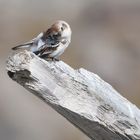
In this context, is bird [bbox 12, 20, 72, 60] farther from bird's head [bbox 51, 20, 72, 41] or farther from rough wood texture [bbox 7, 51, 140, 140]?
rough wood texture [bbox 7, 51, 140, 140]

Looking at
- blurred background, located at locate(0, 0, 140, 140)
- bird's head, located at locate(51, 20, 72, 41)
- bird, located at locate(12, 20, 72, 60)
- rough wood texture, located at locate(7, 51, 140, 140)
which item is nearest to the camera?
rough wood texture, located at locate(7, 51, 140, 140)

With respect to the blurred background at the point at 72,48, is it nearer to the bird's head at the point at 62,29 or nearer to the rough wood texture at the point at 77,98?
the bird's head at the point at 62,29

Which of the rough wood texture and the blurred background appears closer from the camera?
the rough wood texture

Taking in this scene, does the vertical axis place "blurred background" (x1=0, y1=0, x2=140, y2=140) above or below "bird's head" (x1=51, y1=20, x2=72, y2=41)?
above

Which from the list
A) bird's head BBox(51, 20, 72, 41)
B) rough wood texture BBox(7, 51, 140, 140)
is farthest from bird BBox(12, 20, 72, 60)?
rough wood texture BBox(7, 51, 140, 140)

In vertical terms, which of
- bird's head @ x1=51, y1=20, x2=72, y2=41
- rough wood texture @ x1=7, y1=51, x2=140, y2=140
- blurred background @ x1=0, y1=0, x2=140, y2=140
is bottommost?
rough wood texture @ x1=7, y1=51, x2=140, y2=140

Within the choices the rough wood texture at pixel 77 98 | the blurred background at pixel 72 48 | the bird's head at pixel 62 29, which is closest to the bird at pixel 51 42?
the bird's head at pixel 62 29

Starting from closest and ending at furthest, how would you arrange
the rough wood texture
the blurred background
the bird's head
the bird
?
the rough wood texture < the bird < the bird's head < the blurred background

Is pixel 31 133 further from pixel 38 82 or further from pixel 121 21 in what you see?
pixel 38 82

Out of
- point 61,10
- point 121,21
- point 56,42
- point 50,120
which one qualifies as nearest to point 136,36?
point 121,21
